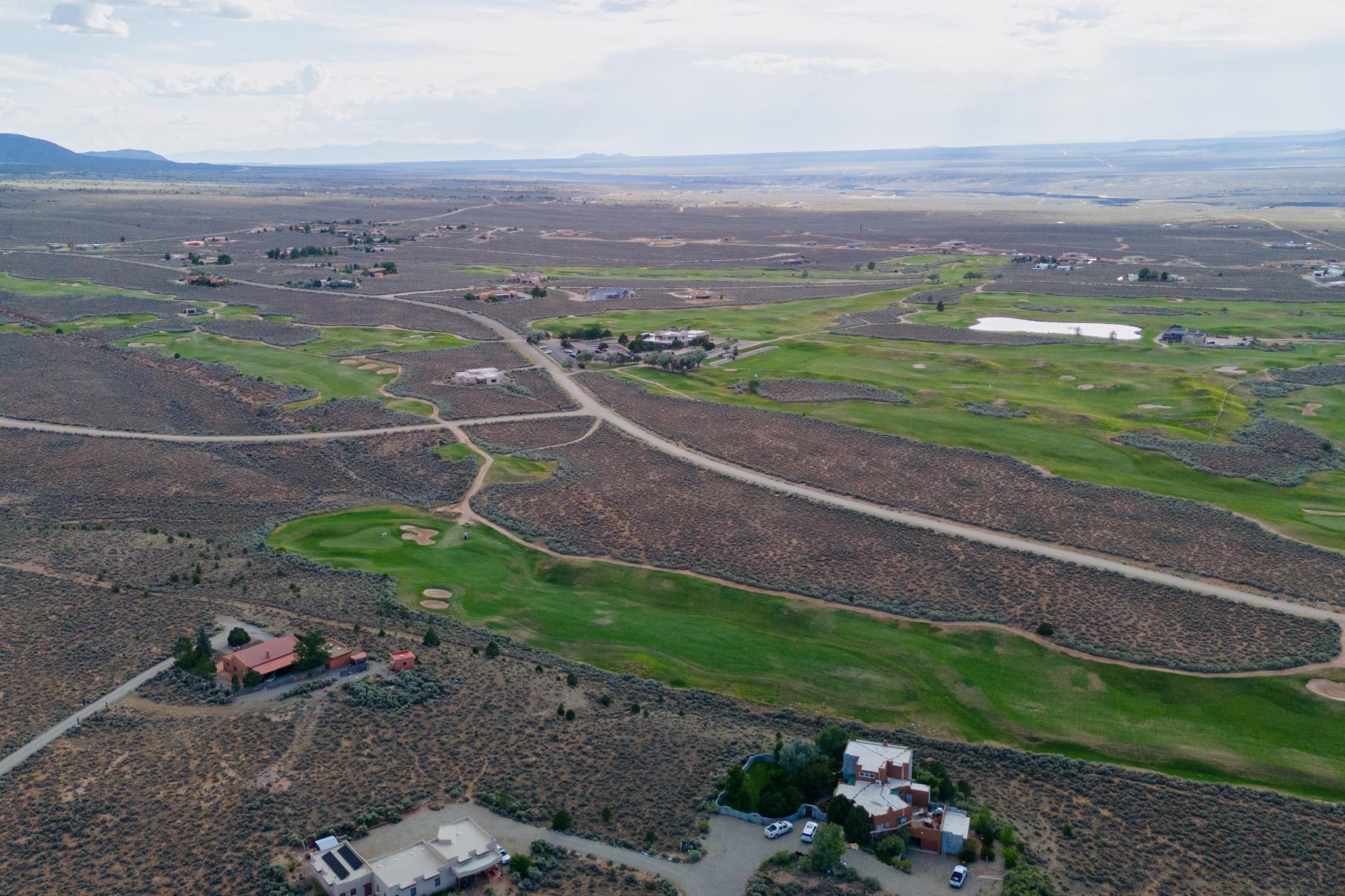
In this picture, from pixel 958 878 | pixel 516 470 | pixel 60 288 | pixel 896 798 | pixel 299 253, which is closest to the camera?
pixel 958 878

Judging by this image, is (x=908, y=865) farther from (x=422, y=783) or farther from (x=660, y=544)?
(x=660, y=544)

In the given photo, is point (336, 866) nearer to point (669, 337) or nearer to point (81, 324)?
point (669, 337)

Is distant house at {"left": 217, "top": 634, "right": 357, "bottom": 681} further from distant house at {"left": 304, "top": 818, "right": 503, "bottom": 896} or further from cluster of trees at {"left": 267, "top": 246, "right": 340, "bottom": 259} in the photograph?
cluster of trees at {"left": 267, "top": 246, "right": 340, "bottom": 259}

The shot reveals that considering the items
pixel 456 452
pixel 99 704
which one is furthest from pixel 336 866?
pixel 456 452

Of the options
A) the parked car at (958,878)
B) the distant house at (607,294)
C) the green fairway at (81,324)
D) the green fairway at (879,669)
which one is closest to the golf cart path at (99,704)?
the green fairway at (879,669)

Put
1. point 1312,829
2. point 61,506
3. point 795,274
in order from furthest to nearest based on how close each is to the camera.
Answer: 1. point 795,274
2. point 61,506
3. point 1312,829

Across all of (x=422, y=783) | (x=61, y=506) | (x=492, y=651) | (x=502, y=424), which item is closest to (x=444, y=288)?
(x=502, y=424)
